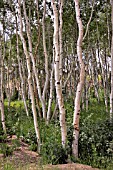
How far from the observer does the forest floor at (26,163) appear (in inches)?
248

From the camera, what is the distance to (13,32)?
19.1 metres

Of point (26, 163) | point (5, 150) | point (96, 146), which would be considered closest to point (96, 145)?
point (96, 146)

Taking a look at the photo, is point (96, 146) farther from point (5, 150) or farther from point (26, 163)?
point (5, 150)

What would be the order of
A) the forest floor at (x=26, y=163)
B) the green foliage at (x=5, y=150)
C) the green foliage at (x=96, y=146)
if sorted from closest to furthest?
the forest floor at (x=26, y=163) < the green foliage at (x=96, y=146) < the green foliage at (x=5, y=150)

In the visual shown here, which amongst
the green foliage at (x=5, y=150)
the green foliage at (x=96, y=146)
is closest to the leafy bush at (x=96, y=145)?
the green foliage at (x=96, y=146)

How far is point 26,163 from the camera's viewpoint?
22.4 feet

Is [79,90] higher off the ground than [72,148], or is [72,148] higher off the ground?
[79,90]

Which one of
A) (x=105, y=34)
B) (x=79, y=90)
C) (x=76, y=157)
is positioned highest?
(x=105, y=34)

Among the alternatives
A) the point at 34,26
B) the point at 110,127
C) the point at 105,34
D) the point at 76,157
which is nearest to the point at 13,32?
the point at 34,26

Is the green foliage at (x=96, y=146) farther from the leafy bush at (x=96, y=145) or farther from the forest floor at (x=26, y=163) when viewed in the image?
the forest floor at (x=26, y=163)

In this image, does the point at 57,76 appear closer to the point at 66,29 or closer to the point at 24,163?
the point at 24,163

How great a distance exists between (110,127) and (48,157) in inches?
94.4

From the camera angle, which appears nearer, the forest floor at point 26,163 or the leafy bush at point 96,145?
the forest floor at point 26,163

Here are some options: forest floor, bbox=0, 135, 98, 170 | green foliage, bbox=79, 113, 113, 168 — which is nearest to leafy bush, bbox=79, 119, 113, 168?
green foliage, bbox=79, 113, 113, 168
